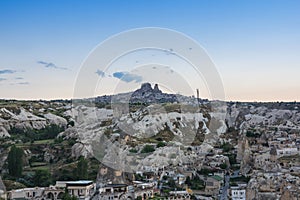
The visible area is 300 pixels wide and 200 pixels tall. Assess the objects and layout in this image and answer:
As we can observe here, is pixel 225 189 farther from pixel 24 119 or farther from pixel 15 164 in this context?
pixel 24 119

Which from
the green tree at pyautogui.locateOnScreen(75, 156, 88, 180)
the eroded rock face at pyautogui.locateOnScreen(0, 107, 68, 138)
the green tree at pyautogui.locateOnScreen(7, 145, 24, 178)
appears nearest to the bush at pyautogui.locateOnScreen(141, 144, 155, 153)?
the green tree at pyautogui.locateOnScreen(75, 156, 88, 180)

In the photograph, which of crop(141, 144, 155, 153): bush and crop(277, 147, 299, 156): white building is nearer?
crop(141, 144, 155, 153): bush

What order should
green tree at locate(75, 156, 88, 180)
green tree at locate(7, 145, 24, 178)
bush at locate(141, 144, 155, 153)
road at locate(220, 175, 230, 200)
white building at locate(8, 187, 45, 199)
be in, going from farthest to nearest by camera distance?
bush at locate(141, 144, 155, 153) < green tree at locate(7, 145, 24, 178) < green tree at locate(75, 156, 88, 180) < road at locate(220, 175, 230, 200) < white building at locate(8, 187, 45, 199)

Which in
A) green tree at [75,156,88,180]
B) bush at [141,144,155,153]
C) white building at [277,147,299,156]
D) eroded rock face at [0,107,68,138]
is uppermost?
eroded rock face at [0,107,68,138]

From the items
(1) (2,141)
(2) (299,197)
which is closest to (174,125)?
(1) (2,141)

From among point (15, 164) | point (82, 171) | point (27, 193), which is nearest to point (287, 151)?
point (82, 171)

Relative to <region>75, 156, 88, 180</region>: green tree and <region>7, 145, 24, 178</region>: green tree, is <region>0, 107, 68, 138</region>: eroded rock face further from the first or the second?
<region>75, 156, 88, 180</region>: green tree

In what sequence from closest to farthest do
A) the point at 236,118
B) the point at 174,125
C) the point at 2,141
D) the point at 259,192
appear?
the point at 259,192 < the point at 2,141 < the point at 174,125 < the point at 236,118

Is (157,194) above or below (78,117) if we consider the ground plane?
below

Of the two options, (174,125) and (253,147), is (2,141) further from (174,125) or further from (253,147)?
(253,147)

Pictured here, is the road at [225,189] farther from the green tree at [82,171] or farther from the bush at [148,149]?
the green tree at [82,171]

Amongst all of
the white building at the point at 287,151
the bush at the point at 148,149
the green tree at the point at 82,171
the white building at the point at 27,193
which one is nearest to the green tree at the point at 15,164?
the green tree at the point at 82,171
